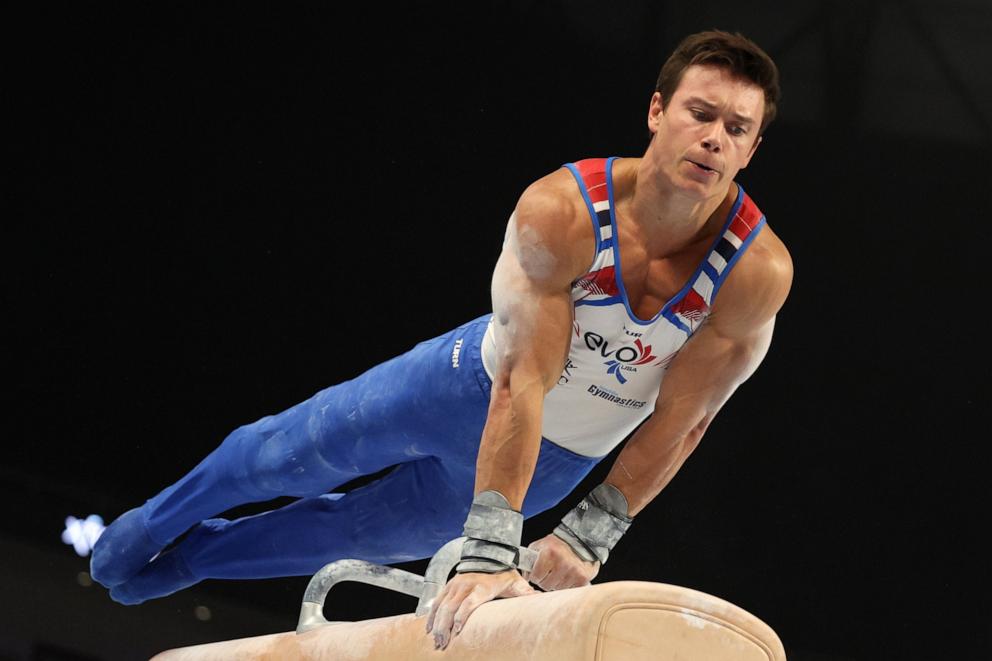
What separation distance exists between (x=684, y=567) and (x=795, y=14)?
2.47 m

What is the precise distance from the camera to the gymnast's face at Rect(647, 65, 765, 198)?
2732 mm

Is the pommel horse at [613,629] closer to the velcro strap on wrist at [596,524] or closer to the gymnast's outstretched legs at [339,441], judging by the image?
the velcro strap on wrist at [596,524]

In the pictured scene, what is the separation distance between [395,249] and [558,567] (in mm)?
2940

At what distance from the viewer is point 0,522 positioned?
5383 millimetres

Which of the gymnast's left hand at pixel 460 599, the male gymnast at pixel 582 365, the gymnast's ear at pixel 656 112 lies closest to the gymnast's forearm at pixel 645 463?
the male gymnast at pixel 582 365

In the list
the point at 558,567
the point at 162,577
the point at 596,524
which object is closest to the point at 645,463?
the point at 596,524

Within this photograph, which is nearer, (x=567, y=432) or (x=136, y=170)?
(x=567, y=432)

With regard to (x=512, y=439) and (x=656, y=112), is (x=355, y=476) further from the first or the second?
(x=656, y=112)

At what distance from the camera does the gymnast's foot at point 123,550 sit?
12.5ft

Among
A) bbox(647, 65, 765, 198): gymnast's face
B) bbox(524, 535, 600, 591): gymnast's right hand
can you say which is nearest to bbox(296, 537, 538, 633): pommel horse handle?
bbox(524, 535, 600, 591): gymnast's right hand

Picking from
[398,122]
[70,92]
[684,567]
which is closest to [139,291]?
[70,92]

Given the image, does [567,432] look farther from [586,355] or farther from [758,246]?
[758,246]

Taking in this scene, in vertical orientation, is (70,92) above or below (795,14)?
above

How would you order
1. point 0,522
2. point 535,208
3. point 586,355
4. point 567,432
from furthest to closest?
point 0,522 < point 567,432 < point 586,355 < point 535,208
